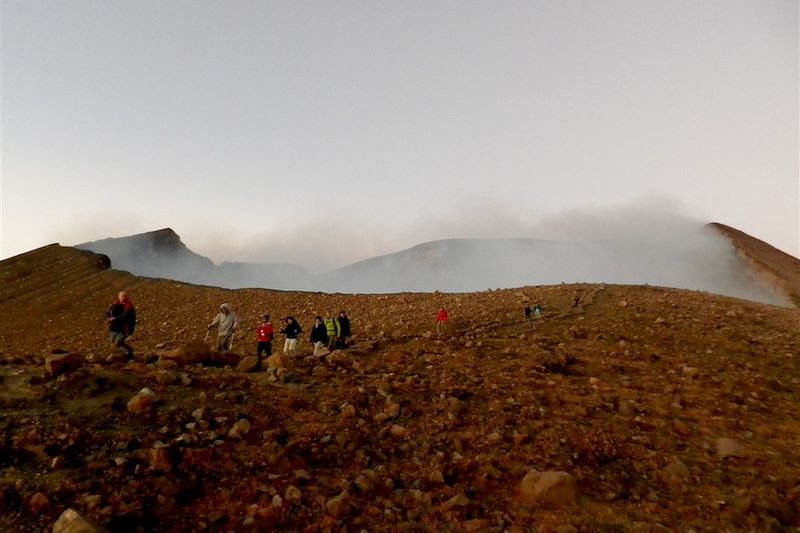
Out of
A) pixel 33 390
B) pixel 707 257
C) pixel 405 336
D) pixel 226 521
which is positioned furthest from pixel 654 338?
pixel 707 257

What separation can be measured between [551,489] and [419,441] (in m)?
2.32

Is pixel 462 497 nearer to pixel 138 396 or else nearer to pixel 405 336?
pixel 138 396

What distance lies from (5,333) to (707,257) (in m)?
87.7

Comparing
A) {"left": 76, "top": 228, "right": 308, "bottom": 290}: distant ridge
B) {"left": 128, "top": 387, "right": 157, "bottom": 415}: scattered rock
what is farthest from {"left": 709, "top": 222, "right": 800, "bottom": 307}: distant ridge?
{"left": 128, "top": 387, "right": 157, "bottom": 415}: scattered rock

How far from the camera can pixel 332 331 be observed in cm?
1712

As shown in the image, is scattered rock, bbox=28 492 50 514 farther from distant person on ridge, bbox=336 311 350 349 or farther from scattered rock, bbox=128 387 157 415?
distant person on ridge, bbox=336 311 350 349

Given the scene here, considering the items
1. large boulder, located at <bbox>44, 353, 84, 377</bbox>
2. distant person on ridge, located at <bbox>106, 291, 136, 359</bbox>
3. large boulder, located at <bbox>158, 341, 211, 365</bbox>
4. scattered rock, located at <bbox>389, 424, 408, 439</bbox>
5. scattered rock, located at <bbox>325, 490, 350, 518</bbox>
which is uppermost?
distant person on ridge, located at <bbox>106, 291, 136, 359</bbox>

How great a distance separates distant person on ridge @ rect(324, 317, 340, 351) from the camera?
17.0 meters

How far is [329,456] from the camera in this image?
7254 millimetres

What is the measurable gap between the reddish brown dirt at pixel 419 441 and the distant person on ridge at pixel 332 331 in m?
1.80

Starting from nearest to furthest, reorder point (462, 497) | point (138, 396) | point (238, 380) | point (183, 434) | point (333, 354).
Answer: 1. point (462, 497)
2. point (183, 434)
3. point (138, 396)
4. point (238, 380)
5. point (333, 354)

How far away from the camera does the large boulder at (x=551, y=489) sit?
251 inches

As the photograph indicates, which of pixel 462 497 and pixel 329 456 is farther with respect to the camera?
pixel 329 456

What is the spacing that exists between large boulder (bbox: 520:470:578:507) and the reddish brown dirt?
142mm
